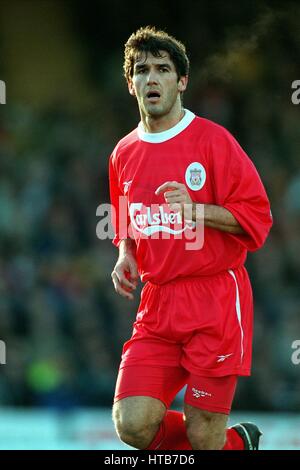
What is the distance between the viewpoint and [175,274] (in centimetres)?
583

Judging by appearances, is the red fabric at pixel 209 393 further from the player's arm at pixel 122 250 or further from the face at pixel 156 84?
the face at pixel 156 84

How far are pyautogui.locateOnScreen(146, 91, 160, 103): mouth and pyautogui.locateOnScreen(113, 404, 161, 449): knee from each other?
5.43 feet

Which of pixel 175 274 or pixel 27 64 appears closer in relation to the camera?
pixel 175 274

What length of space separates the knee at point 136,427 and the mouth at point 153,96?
5.43ft

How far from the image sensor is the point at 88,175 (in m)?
12.2

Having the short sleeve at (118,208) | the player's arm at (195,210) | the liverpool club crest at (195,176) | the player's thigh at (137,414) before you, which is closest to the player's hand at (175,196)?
the player's arm at (195,210)

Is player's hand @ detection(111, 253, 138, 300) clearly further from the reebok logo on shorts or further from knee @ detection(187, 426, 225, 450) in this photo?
knee @ detection(187, 426, 225, 450)

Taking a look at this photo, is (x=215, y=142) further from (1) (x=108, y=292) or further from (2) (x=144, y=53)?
(1) (x=108, y=292)

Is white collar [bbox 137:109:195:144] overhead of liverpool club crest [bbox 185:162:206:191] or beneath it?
overhead

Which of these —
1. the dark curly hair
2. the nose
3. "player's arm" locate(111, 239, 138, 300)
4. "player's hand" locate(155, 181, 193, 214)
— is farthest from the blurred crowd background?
"player's hand" locate(155, 181, 193, 214)

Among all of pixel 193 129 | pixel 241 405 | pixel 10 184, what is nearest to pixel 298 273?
pixel 241 405

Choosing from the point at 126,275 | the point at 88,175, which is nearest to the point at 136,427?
the point at 126,275

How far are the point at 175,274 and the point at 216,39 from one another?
6.12 meters

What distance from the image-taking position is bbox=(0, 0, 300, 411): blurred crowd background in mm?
10828
